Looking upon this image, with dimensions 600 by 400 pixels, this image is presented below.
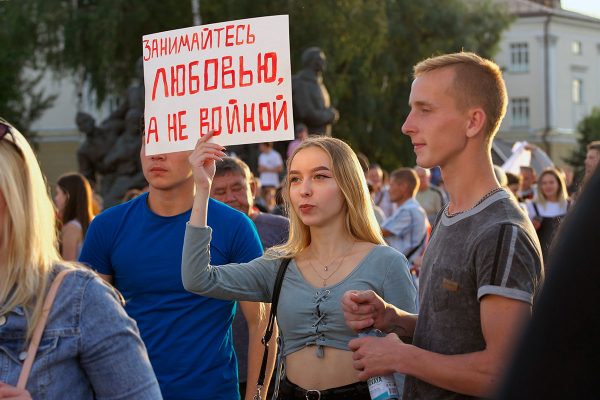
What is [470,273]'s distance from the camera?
314 cm

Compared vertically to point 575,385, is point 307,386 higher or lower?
lower

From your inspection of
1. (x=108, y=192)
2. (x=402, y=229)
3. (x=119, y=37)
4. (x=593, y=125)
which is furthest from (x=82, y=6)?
(x=593, y=125)

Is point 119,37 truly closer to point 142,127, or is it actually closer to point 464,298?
point 142,127

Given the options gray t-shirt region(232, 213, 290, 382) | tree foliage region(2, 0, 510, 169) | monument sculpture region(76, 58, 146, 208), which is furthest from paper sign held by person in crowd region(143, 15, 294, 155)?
tree foliage region(2, 0, 510, 169)

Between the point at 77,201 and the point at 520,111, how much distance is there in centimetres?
7107

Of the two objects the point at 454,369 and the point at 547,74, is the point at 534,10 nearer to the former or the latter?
the point at 547,74

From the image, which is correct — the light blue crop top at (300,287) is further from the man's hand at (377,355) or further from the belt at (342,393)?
the man's hand at (377,355)

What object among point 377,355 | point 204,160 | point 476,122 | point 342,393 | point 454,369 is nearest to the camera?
point 454,369

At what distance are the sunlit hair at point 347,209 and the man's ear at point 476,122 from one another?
1032 mm

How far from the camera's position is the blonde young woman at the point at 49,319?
257cm

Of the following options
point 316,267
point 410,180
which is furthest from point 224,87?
point 410,180

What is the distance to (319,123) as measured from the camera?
69.9 ft

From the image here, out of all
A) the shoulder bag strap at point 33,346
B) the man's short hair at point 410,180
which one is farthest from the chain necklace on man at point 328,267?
the man's short hair at point 410,180

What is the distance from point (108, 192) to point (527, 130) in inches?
2209
